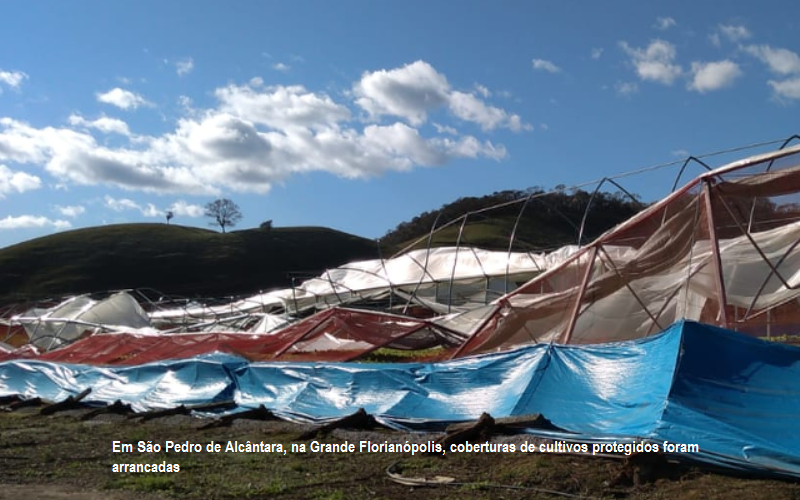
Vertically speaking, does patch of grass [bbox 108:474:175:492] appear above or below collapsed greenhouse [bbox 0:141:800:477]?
below

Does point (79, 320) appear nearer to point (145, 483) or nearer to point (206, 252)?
point (145, 483)

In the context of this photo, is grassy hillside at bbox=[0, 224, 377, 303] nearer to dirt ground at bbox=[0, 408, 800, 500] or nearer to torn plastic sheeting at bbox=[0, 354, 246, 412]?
torn plastic sheeting at bbox=[0, 354, 246, 412]

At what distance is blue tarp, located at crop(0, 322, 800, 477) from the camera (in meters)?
7.40

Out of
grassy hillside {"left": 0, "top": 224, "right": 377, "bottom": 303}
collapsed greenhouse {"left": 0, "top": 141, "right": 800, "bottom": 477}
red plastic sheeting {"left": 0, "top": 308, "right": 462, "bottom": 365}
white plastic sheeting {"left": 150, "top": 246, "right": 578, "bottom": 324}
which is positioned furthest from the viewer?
grassy hillside {"left": 0, "top": 224, "right": 377, "bottom": 303}

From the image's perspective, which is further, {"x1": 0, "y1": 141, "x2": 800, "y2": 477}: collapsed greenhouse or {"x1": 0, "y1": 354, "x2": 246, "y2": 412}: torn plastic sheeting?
{"x1": 0, "y1": 354, "x2": 246, "y2": 412}: torn plastic sheeting

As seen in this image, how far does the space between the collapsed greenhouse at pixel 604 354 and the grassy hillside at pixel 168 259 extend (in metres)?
53.9

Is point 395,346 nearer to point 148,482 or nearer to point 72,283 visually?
point 148,482

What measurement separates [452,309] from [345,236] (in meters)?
80.3

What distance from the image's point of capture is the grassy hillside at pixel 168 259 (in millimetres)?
74125

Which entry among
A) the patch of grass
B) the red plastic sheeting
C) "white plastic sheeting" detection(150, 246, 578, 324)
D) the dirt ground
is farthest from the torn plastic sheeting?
"white plastic sheeting" detection(150, 246, 578, 324)

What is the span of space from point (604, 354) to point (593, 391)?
557 mm

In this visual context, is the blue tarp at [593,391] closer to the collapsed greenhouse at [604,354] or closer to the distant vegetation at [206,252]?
the collapsed greenhouse at [604,354]

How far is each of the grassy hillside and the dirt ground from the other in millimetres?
61021

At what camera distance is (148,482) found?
758 cm
